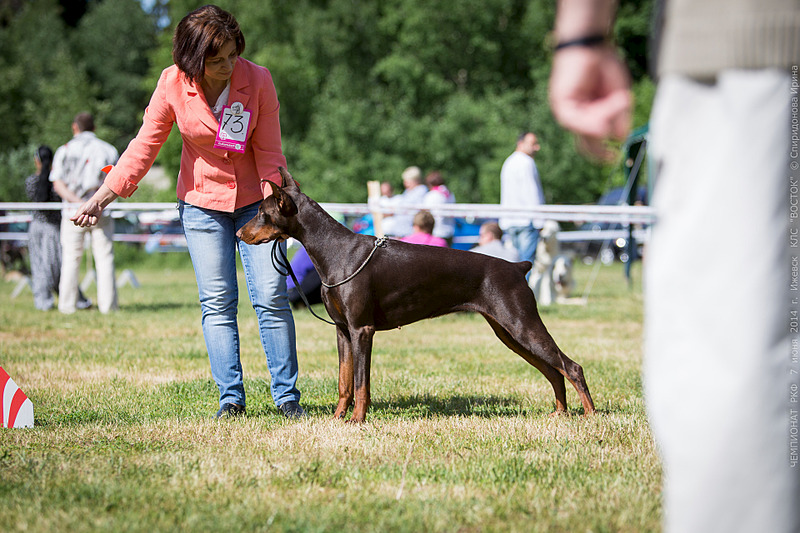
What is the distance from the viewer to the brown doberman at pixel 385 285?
4328 mm

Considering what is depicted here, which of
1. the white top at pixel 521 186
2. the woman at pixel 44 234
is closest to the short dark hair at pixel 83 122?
the woman at pixel 44 234

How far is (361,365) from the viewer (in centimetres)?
430

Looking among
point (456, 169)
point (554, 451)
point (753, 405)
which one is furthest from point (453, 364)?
point (456, 169)

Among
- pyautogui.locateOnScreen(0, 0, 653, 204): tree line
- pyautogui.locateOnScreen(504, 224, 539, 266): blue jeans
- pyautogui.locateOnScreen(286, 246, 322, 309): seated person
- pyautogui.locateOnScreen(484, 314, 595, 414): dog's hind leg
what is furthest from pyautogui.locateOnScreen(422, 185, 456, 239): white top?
pyautogui.locateOnScreen(0, 0, 653, 204): tree line

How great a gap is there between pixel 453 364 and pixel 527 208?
380 cm

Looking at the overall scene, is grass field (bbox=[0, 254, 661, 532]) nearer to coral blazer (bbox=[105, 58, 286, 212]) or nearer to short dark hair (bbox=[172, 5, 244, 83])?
coral blazer (bbox=[105, 58, 286, 212])

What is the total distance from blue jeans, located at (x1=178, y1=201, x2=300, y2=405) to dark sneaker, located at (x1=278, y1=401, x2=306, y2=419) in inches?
1.2

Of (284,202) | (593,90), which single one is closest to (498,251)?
(284,202)

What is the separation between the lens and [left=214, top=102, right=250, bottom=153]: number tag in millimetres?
4258

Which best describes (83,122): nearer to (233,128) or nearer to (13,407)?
(233,128)

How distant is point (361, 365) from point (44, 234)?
843 cm

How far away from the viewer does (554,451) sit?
12.0ft

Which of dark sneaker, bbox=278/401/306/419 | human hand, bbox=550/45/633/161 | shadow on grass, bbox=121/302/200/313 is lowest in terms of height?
shadow on grass, bbox=121/302/200/313

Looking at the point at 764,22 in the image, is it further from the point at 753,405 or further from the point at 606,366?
the point at 606,366
